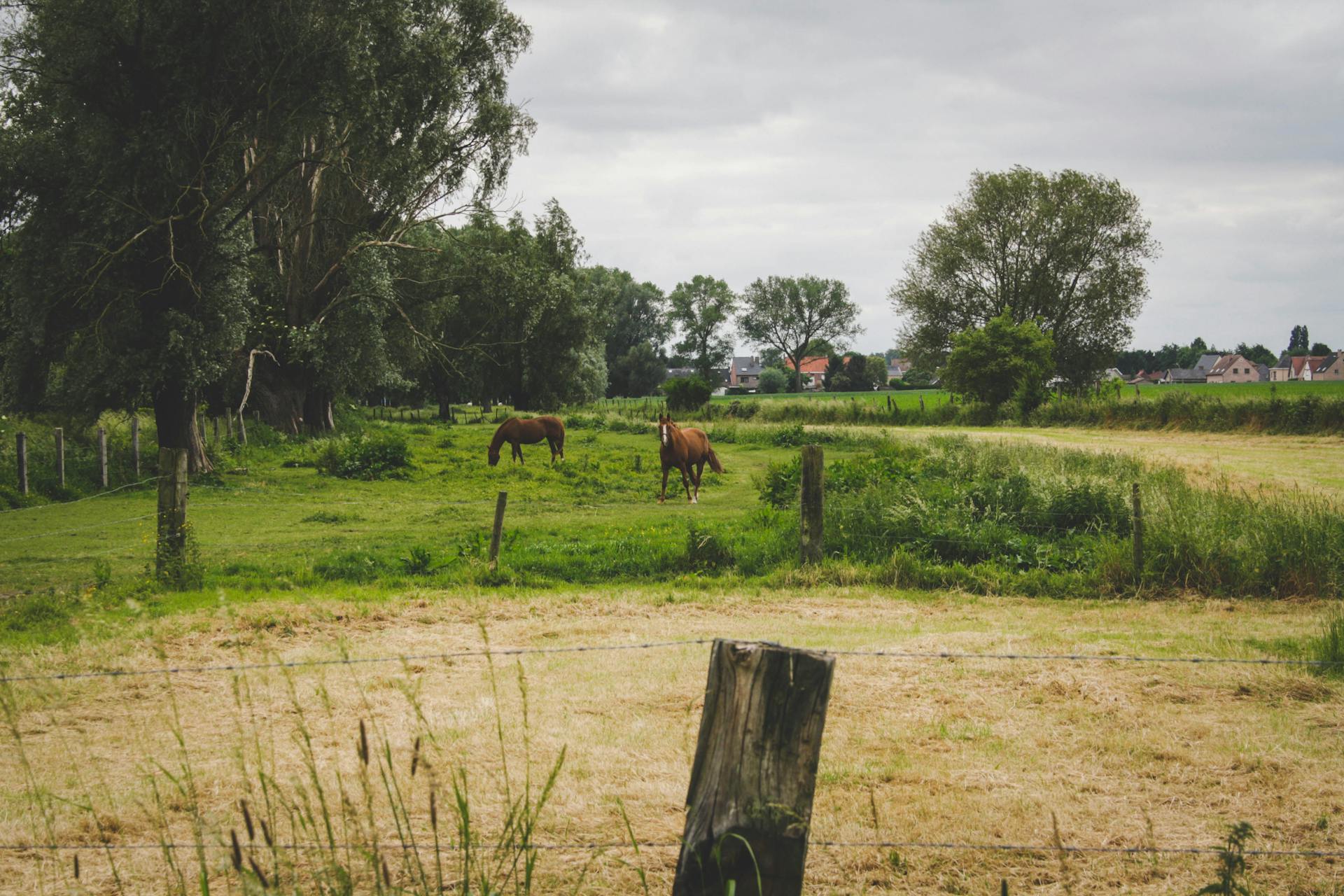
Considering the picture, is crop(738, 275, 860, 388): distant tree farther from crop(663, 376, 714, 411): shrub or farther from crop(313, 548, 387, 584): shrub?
crop(313, 548, 387, 584): shrub

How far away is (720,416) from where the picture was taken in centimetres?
5184

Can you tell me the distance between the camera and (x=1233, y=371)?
135m

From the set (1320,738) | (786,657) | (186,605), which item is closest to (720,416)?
A: (186,605)

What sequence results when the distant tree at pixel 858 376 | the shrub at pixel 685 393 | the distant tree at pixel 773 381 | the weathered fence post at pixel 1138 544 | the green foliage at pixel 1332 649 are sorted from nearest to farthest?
the green foliage at pixel 1332 649, the weathered fence post at pixel 1138 544, the shrub at pixel 685 393, the distant tree at pixel 858 376, the distant tree at pixel 773 381

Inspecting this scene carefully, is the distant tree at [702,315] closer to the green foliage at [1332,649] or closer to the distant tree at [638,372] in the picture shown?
the distant tree at [638,372]

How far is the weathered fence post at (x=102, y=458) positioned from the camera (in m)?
21.3

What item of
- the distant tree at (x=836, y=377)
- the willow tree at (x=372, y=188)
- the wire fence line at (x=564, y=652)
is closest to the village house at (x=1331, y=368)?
the distant tree at (x=836, y=377)

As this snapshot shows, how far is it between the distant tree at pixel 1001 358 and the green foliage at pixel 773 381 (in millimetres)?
80379

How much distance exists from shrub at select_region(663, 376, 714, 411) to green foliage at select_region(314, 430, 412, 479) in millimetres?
30311

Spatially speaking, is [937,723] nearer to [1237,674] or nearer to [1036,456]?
[1237,674]

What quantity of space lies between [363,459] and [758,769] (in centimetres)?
2275

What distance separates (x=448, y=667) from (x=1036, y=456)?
13485 millimetres

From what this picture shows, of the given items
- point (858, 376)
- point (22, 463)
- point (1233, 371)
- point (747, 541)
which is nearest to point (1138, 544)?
point (747, 541)

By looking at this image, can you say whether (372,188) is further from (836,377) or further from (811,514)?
(836,377)
